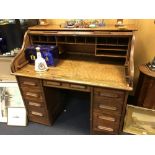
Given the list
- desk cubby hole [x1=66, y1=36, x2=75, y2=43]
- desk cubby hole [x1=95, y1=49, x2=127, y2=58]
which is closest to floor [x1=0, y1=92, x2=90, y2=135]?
desk cubby hole [x1=95, y1=49, x2=127, y2=58]

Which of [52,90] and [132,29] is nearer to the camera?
[132,29]

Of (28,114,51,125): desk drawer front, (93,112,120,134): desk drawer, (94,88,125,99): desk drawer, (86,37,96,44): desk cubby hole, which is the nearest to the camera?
(94,88,125,99): desk drawer

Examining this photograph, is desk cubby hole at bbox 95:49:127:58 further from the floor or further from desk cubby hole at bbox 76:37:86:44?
the floor

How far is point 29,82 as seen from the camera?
5.11 feet

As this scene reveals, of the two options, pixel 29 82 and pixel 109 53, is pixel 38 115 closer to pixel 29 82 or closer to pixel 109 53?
pixel 29 82

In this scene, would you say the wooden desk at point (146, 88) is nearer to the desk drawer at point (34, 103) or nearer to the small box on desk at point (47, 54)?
the small box on desk at point (47, 54)

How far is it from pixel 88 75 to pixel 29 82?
2.01 feet

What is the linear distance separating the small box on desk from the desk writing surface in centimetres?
7

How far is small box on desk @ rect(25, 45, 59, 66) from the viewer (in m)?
1.58

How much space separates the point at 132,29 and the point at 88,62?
1.92 feet

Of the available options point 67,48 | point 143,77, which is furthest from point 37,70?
point 143,77

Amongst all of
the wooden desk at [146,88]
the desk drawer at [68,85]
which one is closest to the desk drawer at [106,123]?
the desk drawer at [68,85]

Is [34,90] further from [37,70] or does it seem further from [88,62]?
[88,62]

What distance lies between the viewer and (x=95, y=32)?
4.85 ft
